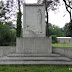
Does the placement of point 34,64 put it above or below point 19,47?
below

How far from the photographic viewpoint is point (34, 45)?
647cm

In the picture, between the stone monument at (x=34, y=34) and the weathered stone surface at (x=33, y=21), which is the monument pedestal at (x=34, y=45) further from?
the weathered stone surface at (x=33, y=21)

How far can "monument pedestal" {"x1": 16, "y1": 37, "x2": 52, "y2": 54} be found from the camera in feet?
21.2

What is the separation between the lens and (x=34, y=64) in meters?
4.91

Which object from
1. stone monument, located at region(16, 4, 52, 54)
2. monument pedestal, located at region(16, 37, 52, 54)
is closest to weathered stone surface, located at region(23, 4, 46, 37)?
stone monument, located at region(16, 4, 52, 54)

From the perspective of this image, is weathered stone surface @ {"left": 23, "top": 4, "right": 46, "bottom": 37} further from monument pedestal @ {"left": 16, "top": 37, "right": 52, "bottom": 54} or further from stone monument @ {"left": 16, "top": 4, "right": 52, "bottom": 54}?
monument pedestal @ {"left": 16, "top": 37, "right": 52, "bottom": 54}

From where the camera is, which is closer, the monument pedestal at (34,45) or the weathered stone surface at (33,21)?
the monument pedestal at (34,45)

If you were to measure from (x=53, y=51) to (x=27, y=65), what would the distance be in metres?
2.73

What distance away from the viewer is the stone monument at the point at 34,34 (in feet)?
21.2

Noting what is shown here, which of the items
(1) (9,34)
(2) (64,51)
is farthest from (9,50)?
(1) (9,34)

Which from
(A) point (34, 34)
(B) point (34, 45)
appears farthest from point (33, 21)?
(B) point (34, 45)

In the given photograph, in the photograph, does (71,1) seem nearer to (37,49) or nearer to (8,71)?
(37,49)

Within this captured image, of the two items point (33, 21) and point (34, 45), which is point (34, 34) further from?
point (33, 21)

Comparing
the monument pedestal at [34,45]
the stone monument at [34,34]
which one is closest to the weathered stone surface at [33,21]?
the stone monument at [34,34]
